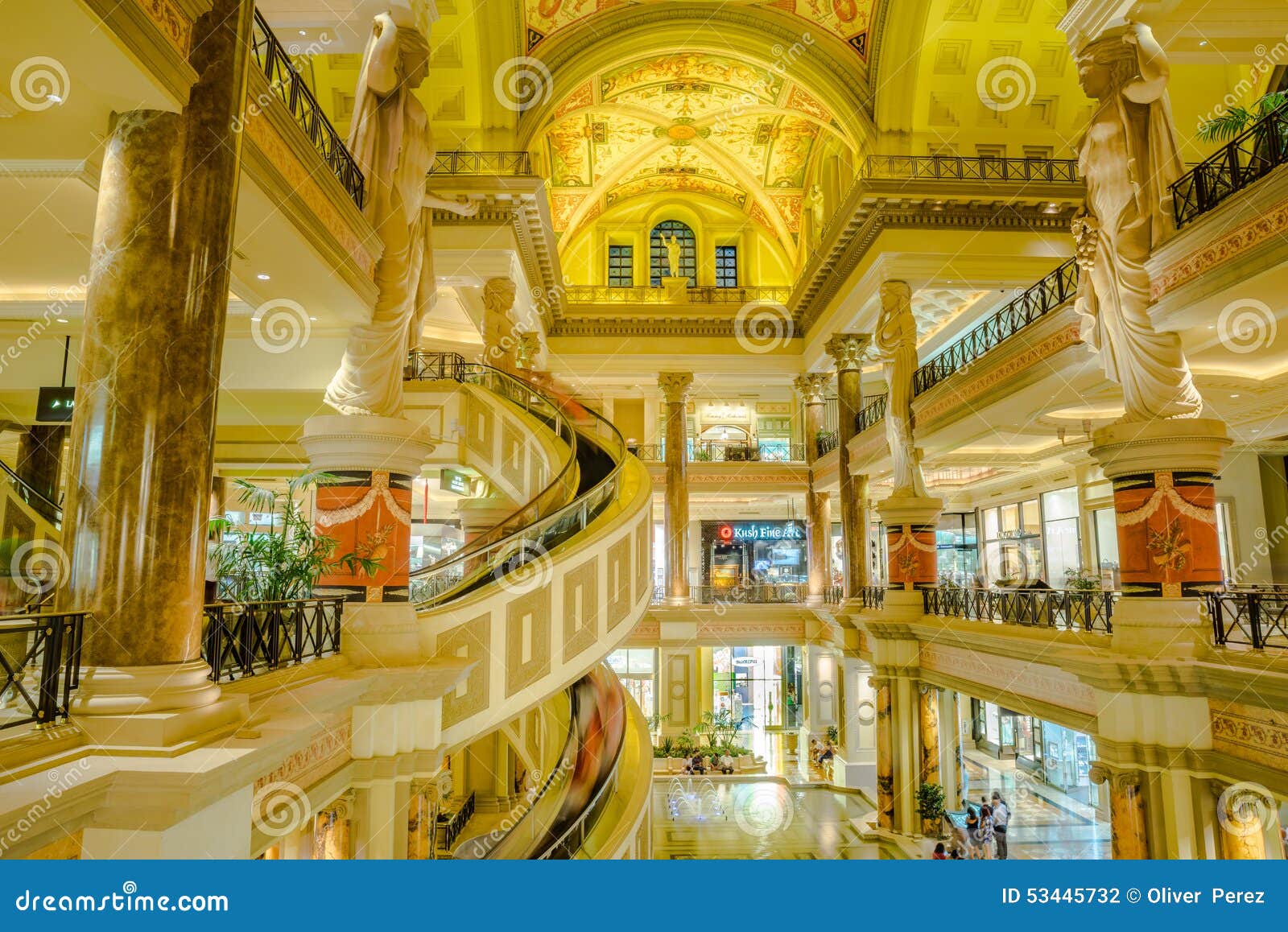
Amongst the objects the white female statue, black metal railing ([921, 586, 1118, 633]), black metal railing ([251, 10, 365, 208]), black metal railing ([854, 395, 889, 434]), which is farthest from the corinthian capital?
black metal railing ([251, 10, 365, 208])

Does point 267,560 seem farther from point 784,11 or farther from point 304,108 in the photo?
point 784,11

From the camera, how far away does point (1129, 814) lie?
21.7 ft

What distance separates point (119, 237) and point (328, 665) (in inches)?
96.2

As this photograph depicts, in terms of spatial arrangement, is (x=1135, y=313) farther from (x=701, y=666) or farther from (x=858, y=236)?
(x=701, y=666)

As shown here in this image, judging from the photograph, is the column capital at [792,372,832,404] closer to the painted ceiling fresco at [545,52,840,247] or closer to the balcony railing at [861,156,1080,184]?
the painted ceiling fresco at [545,52,840,247]

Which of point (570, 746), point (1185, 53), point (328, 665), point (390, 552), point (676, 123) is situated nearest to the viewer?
point (328, 665)

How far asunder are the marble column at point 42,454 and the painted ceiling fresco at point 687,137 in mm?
9698

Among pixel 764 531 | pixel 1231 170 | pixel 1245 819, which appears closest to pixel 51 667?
pixel 1245 819

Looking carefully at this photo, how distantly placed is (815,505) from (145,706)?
15861mm

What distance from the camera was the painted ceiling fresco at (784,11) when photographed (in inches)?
519

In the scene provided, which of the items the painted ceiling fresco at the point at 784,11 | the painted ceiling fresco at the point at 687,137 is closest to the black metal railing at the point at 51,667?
the painted ceiling fresco at the point at 784,11

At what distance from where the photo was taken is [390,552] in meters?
5.14

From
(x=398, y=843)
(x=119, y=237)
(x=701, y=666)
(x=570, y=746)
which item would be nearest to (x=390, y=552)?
(x=398, y=843)

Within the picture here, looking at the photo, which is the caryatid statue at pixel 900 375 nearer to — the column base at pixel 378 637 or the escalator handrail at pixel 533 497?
the escalator handrail at pixel 533 497
